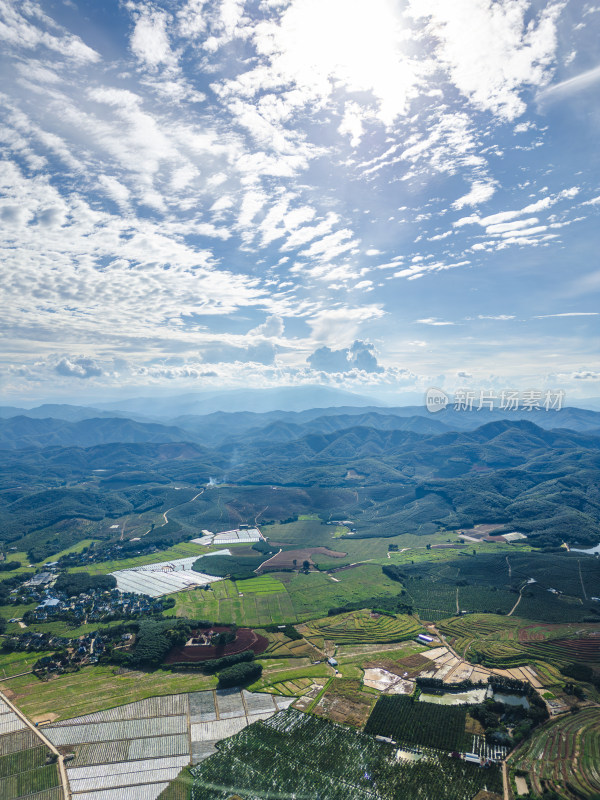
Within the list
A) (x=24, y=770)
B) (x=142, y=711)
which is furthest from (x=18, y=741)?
(x=142, y=711)

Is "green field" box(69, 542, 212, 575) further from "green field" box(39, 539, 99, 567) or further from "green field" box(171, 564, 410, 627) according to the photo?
"green field" box(171, 564, 410, 627)

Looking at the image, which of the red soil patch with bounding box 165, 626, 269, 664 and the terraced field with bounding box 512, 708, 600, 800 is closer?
the terraced field with bounding box 512, 708, 600, 800

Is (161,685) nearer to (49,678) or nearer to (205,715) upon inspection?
(205,715)

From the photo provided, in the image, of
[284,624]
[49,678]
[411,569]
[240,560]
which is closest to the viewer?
[49,678]

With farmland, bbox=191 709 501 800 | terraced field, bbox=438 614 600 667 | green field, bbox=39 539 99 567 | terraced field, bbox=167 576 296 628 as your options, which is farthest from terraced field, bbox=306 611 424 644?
green field, bbox=39 539 99 567

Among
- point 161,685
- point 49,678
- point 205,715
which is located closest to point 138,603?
point 49,678

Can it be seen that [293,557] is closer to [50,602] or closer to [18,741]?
[50,602]
